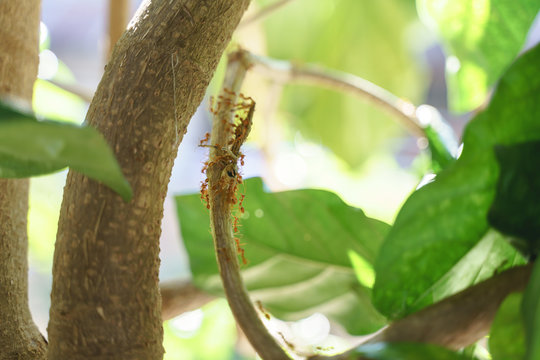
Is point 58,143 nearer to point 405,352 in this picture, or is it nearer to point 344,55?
point 405,352

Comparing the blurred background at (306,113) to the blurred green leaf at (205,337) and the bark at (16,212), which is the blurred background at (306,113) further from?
the bark at (16,212)

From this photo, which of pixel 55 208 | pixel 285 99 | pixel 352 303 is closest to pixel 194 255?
pixel 352 303

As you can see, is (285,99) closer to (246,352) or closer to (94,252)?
(246,352)

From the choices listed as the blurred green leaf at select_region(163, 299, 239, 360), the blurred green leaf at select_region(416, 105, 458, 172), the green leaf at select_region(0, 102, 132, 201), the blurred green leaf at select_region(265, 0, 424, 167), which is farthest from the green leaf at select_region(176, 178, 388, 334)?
the blurred green leaf at select_region(265, 0, 424, 167)

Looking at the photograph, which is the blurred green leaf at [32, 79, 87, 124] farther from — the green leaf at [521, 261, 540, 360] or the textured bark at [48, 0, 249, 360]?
the green leaf at [521, 261, 540, 360]

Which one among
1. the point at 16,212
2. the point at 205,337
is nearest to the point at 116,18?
the point at 16,212

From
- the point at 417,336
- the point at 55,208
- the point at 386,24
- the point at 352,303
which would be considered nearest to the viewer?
the point at 417,336
